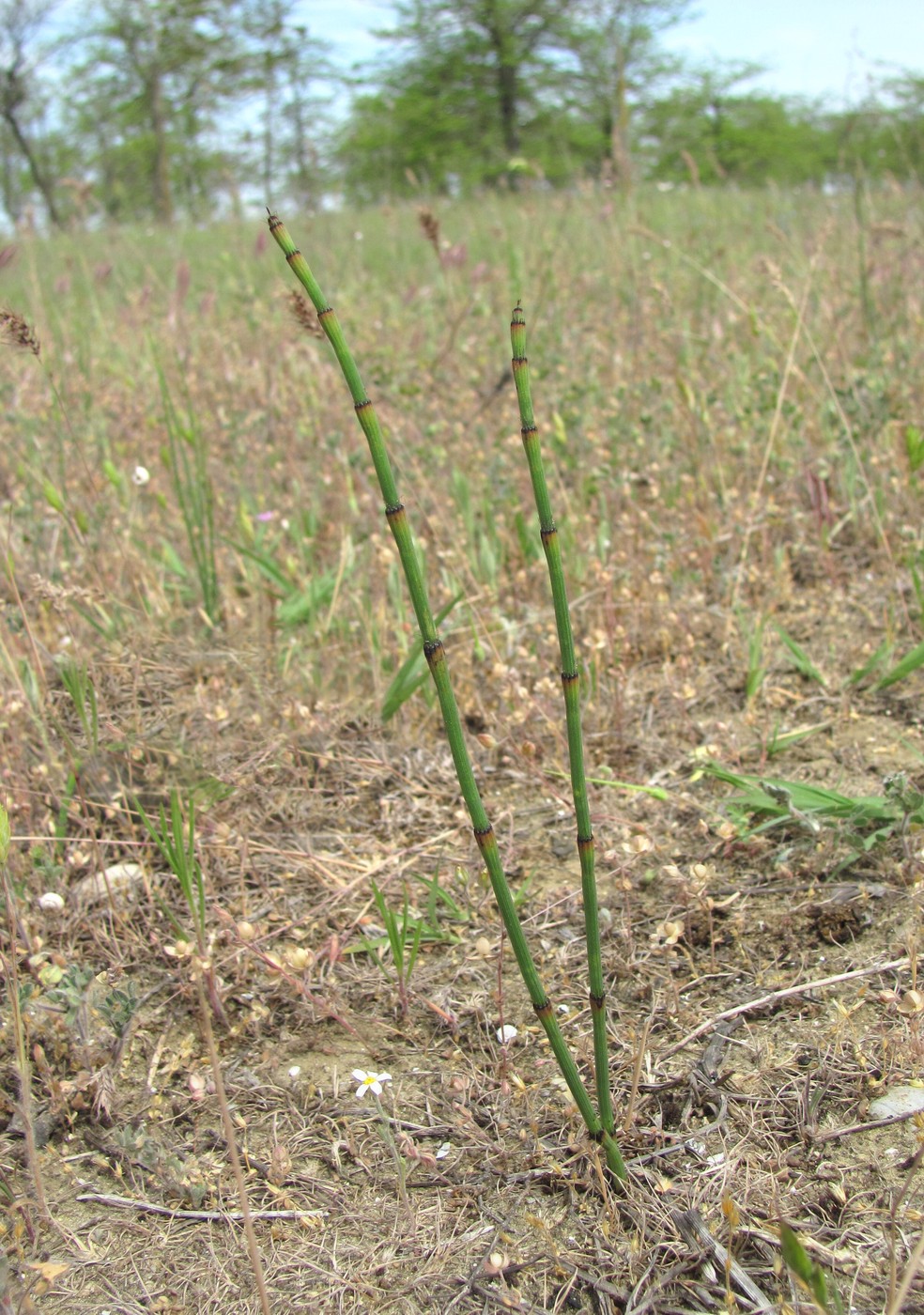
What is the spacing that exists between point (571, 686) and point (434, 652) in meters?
0.15

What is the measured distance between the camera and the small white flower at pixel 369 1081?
1.18 m

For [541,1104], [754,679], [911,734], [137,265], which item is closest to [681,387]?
[754,679]

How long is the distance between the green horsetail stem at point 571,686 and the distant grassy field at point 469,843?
189 millimetres

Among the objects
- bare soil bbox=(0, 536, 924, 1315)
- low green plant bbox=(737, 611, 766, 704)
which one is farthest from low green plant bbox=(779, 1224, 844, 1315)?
low green plant bbox=(737, 611, 766, 704)

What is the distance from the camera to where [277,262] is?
656 cm

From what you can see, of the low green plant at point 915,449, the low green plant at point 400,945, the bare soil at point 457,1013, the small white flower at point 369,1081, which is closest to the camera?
the bare soil at point 457,1013

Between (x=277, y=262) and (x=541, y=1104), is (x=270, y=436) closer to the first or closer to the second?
(x=541, y=1104)

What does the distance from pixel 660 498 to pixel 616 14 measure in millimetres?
4557

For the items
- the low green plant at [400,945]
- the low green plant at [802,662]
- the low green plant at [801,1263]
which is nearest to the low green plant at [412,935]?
the low green plant at [400,945]

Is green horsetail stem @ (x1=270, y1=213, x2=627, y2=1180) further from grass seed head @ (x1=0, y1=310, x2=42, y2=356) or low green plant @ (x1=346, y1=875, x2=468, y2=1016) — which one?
grass seed head @ (x1=0, y1=310, x2=42, y2=356)

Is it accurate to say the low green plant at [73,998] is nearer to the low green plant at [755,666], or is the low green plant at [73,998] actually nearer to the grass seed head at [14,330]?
the grass seed head at [14,330]

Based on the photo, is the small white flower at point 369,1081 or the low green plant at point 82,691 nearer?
the small white flower at point 369,1081

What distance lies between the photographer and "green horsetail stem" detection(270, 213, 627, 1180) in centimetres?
85

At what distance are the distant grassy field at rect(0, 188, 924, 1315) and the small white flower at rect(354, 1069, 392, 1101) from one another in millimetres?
29
